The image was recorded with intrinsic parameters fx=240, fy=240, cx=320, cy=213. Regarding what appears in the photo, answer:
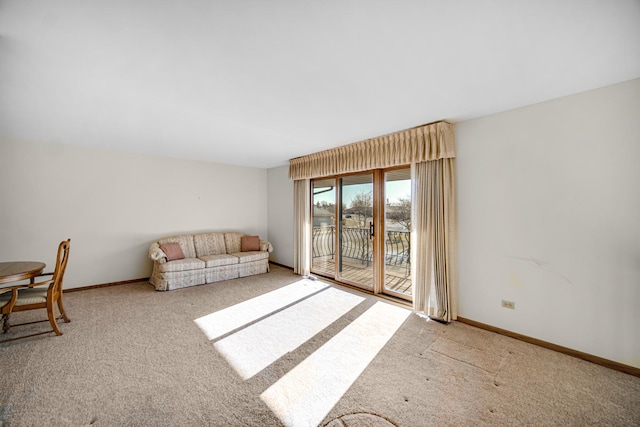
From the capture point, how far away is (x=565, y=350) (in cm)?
236

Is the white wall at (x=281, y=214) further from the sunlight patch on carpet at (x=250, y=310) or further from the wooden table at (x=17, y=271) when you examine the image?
the wooden table at (x=17, y=271)

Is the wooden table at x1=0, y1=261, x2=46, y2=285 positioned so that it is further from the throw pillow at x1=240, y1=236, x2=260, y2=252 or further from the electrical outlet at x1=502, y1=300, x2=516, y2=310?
the electrical outlet at x1=502, y1=300, x2=516, y2=310

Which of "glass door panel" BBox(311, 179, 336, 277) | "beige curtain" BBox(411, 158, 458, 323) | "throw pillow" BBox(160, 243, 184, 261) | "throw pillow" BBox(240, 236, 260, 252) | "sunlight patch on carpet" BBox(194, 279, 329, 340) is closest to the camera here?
"sunlight patch on carpet" BBox(194, 279, 329, 340)

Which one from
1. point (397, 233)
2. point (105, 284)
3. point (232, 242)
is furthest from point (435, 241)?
point (105, 284)

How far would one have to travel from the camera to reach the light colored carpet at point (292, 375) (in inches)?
64.9

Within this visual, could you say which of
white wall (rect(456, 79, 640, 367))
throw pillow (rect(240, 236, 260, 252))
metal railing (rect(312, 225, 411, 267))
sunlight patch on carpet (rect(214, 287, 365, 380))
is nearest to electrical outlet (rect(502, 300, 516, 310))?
white wall (rect(456, 79, 640, 367))

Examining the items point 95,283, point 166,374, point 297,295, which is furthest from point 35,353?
point 297,295

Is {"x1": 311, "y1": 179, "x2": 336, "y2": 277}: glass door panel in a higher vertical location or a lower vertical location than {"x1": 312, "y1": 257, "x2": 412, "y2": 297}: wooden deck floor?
higher

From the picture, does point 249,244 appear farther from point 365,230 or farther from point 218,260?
point 365,230

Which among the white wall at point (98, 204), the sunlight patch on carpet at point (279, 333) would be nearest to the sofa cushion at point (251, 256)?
the white wall at point (98, 204)

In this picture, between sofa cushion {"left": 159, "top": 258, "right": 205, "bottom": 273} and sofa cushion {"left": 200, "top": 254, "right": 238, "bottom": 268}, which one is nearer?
sofa cushion {"left": 159, "top": 258, "right": 205, "bottom": 273}

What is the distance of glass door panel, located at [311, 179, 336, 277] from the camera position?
4.84 meters

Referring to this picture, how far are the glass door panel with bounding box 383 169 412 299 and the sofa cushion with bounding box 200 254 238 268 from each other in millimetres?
3013

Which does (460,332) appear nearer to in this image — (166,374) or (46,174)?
(166,374)
